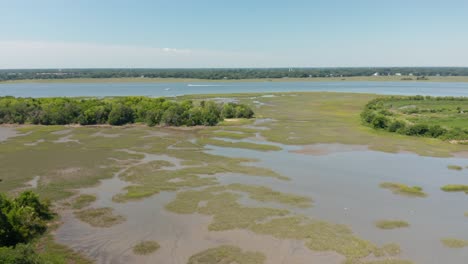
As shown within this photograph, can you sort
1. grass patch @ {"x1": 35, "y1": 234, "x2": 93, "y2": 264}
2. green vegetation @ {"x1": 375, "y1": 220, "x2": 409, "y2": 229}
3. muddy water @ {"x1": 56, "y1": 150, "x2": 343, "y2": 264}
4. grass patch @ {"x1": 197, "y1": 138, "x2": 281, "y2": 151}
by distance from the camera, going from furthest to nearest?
1. grass patch @ {"x1": 197, "y1": 138, "x2": 281, "y2": 151}
2. green vegetation @ {"x1": 375, "y1": 220, "x2": 409, "y2": 229}
3. muddy water @ {"x1": 56, "y1": 150, "x2": 343, "y2": 264}
4. grass patch @ {"x1": 35, "y1": 234, "x2": 93, "y2": 264}

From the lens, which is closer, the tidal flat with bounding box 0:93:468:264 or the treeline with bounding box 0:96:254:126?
the tidal flat with bounding box 0:93:468:264

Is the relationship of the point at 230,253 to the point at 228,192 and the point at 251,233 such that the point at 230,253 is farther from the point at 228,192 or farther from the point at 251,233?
the point at 228,192

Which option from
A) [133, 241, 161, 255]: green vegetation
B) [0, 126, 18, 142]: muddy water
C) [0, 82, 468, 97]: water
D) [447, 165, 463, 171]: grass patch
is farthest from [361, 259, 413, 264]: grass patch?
[0, 82, 468, 97]: water

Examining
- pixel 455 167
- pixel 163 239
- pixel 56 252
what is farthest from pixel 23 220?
pixel 455 167

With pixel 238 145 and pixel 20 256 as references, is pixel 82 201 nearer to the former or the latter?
pixel 20 256

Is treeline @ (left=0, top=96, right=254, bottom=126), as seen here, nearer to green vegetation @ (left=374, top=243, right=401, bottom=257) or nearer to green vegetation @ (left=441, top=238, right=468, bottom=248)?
green vegetation @ (left=374, top=243, right=401, bottom=257)

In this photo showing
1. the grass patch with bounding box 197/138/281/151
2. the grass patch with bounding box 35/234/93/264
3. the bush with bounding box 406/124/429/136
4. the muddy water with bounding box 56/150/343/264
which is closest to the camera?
the grass patch with bounding box 35/234/93/264
